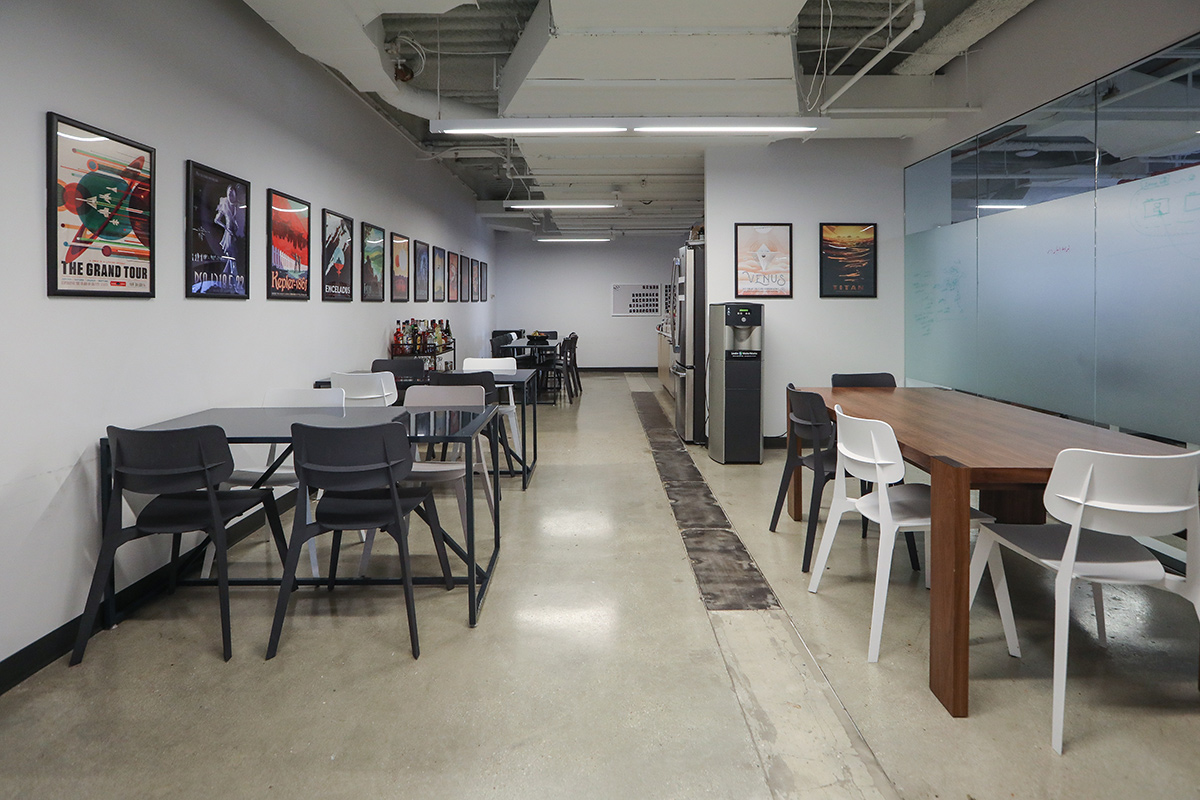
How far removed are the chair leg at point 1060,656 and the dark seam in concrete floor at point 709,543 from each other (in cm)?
120

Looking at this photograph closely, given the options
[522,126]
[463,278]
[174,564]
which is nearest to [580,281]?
[463,278]

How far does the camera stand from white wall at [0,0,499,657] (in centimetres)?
254

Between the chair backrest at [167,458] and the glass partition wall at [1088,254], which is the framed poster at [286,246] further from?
the glass partition wall at [1088,254]

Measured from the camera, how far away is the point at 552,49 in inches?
171

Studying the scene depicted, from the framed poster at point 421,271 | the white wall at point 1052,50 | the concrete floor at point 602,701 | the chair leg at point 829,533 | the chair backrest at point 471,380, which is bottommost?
the concrete floor at point 602,701

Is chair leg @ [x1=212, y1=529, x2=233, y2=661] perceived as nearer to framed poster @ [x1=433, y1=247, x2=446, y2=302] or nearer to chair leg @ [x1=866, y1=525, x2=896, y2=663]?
chair leg @ [x1=866, y1=525, x2=896, y2=663]

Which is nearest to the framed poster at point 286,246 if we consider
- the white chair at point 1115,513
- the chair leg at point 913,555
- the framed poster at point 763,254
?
the framed poster at point 763,254

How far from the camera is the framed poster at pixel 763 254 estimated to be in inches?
264

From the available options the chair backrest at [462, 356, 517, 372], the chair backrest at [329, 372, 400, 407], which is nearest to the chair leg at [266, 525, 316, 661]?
the chair backrest at [329, 372, 400, 407]

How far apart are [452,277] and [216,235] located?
602 centimetres

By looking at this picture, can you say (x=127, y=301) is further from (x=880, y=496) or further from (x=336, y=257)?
(x=880, y=496)

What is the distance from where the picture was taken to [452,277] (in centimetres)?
985

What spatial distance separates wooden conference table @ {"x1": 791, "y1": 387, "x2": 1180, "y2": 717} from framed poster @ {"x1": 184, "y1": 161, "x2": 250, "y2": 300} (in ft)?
11.1

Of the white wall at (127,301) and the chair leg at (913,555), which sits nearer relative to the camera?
the white wall at (127,301)
